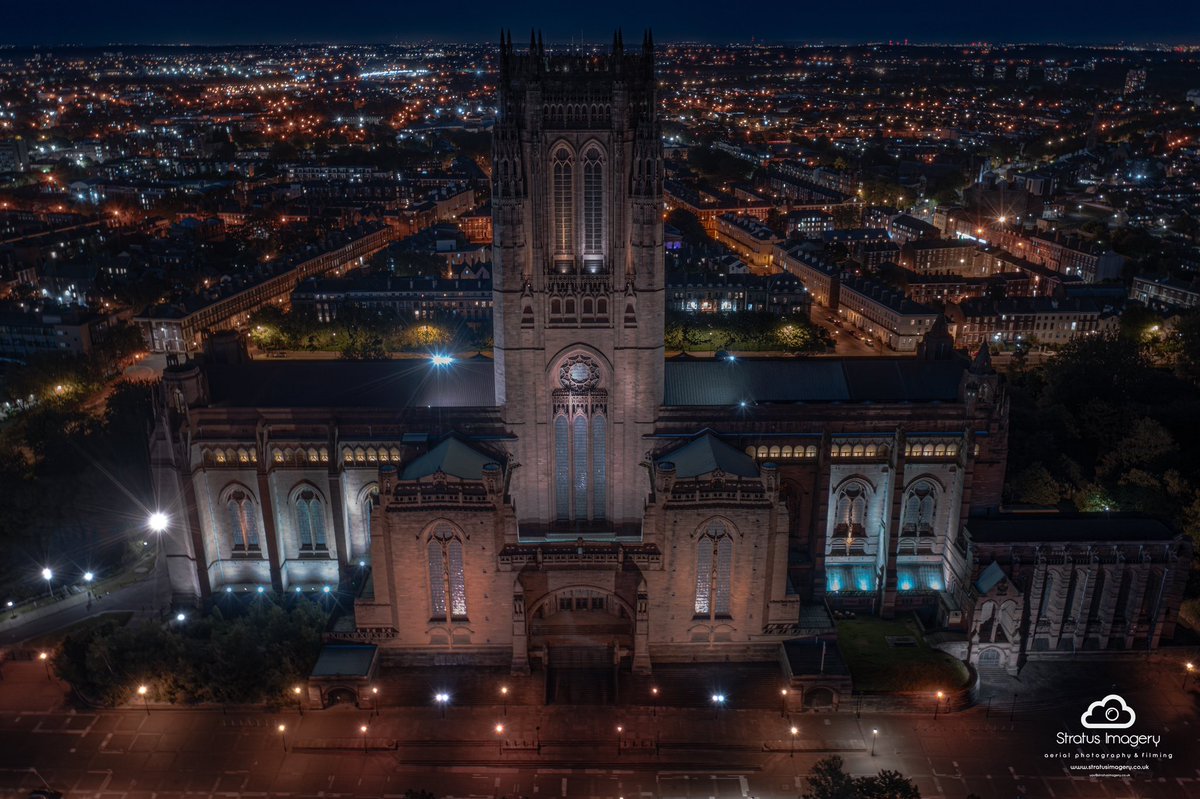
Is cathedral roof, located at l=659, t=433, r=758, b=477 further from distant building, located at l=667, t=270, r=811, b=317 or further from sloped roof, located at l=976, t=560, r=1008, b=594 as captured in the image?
distant building, located at l=667, t=270, r=811, b=317

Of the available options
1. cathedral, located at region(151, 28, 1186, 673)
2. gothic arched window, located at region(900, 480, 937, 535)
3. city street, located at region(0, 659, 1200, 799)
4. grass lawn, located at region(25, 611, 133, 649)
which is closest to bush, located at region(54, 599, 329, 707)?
city street, located at region(0, 659, 1200, 799)

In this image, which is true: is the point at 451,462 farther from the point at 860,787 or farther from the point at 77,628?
the point at 77,628

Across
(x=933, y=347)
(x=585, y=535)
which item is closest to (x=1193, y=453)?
(x=933, y=347)

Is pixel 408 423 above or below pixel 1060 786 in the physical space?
above

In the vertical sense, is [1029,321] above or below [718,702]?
above

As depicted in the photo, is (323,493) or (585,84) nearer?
(585,84)

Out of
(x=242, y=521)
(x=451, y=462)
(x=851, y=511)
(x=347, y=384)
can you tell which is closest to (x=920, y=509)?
(x=851, y=511)

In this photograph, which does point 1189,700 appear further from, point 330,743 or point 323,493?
point 323,493
